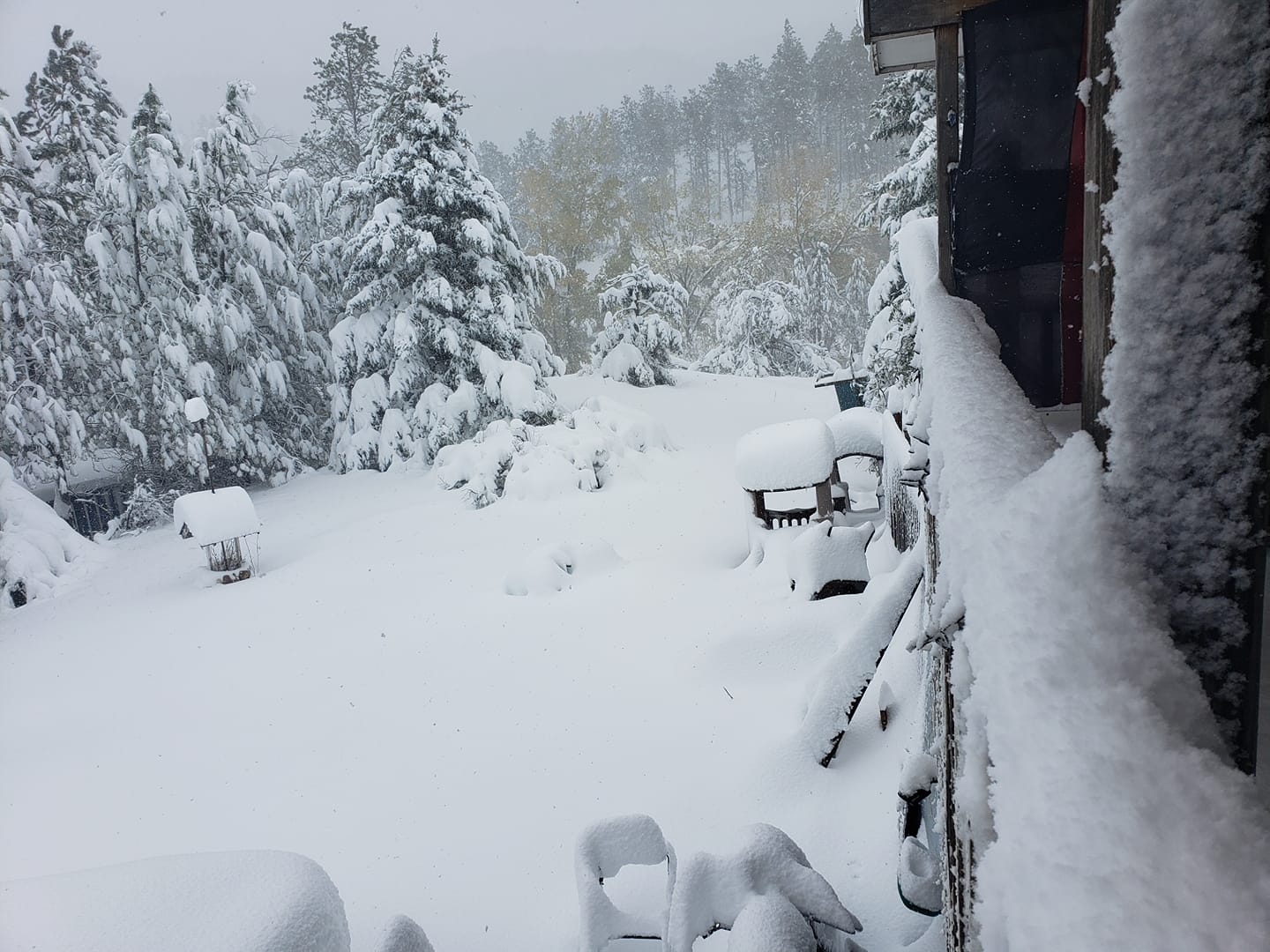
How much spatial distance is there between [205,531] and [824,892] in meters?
10.3

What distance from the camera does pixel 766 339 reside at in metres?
26.1

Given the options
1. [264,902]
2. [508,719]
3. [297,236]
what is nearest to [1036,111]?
[264,902]

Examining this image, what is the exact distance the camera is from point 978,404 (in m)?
1.15

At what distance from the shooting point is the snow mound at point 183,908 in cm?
217

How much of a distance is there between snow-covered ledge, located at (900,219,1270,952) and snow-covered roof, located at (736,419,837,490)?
7.03m

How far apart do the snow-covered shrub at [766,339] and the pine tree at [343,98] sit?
586 inches

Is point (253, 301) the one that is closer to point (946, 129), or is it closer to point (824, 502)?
point (824, 502)

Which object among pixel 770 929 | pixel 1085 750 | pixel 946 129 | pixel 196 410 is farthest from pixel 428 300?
pixel 1085 750

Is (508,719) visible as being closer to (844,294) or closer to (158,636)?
(158,636)

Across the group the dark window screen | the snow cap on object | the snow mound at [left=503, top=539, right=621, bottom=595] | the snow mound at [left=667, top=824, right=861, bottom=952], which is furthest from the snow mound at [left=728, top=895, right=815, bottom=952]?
the snow cap on object

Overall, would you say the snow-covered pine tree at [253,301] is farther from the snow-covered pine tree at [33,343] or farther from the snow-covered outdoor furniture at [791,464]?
the snow-covered outdoor furniture at [791,464]

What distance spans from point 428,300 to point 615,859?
1419cm

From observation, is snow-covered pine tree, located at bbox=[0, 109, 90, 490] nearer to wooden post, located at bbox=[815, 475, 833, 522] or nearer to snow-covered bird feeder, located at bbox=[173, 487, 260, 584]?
snow-covered bird feeder, located at bbox=[173, 487, 260, 584]

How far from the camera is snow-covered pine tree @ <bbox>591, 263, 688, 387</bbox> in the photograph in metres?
21.7
